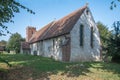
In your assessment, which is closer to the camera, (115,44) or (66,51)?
(115,44)

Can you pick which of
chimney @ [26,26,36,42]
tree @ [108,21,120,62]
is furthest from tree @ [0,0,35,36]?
chimney @ [26,26,36,42]

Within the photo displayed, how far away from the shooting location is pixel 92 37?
33.7 m

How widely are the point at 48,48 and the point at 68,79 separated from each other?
23.8 metres

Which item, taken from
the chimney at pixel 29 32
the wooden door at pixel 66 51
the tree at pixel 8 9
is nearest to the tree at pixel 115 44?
the wooden door at pixel 66 51

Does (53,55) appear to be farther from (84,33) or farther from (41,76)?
(41,76)

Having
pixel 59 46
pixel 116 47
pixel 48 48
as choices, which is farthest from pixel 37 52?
pixel 116 47

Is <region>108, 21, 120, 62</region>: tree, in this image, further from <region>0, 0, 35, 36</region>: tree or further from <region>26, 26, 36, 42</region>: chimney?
<region>26, 26, 36, 42</region>: chimney

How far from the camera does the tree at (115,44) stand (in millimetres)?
26380

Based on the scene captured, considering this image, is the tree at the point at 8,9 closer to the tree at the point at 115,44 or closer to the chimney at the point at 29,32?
the tree at the point at 115,44

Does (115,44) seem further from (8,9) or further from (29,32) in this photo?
(29,32)

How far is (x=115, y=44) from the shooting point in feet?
87.8

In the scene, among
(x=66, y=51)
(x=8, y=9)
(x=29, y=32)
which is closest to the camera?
(x=8, y=9)

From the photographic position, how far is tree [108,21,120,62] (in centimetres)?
2638

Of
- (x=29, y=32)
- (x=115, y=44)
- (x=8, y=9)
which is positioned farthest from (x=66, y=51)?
(x=29, y=32)
